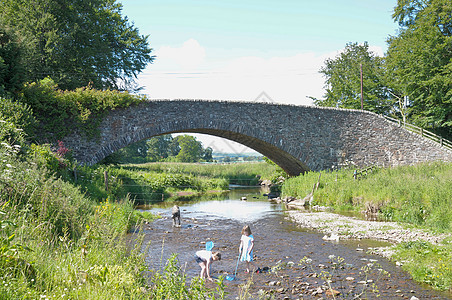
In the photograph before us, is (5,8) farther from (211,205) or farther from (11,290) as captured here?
(11,290)

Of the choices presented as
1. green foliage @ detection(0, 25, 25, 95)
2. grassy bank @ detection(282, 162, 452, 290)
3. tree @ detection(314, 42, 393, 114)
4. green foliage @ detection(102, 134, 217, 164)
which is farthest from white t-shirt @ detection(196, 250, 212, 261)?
green foliage @ detection(102, 134, 217, 164)

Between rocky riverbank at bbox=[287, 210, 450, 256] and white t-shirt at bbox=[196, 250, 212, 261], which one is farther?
rocky riverbank at bbox=[287, 210, 450, 256]

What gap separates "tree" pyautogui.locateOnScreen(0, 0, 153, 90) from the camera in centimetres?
1977

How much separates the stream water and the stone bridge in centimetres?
525

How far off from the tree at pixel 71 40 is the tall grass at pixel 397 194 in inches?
477

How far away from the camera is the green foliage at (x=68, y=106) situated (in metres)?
15.6

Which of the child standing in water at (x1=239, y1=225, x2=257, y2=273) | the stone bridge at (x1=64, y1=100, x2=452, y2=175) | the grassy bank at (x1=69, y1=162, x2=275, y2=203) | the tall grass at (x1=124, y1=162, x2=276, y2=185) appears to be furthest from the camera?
the tall grass at (x1=124, y1=162, x2=276, y2=185)

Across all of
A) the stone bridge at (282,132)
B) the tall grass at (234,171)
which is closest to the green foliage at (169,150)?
the tall grass at (234,171)

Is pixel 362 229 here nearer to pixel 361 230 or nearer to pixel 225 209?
pixel 361 230

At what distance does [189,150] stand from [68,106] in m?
40.6

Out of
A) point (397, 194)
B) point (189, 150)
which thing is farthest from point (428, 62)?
point (189, 150)

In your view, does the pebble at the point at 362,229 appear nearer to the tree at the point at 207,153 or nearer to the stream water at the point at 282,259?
the stream water at the point at 282,259

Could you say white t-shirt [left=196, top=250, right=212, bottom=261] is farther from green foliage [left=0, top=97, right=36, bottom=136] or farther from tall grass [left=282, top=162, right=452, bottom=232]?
green foliage [left=0, top=97, right=36, bottom=136]

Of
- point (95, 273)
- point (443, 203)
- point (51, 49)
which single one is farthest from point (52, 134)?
point (443, 203)
